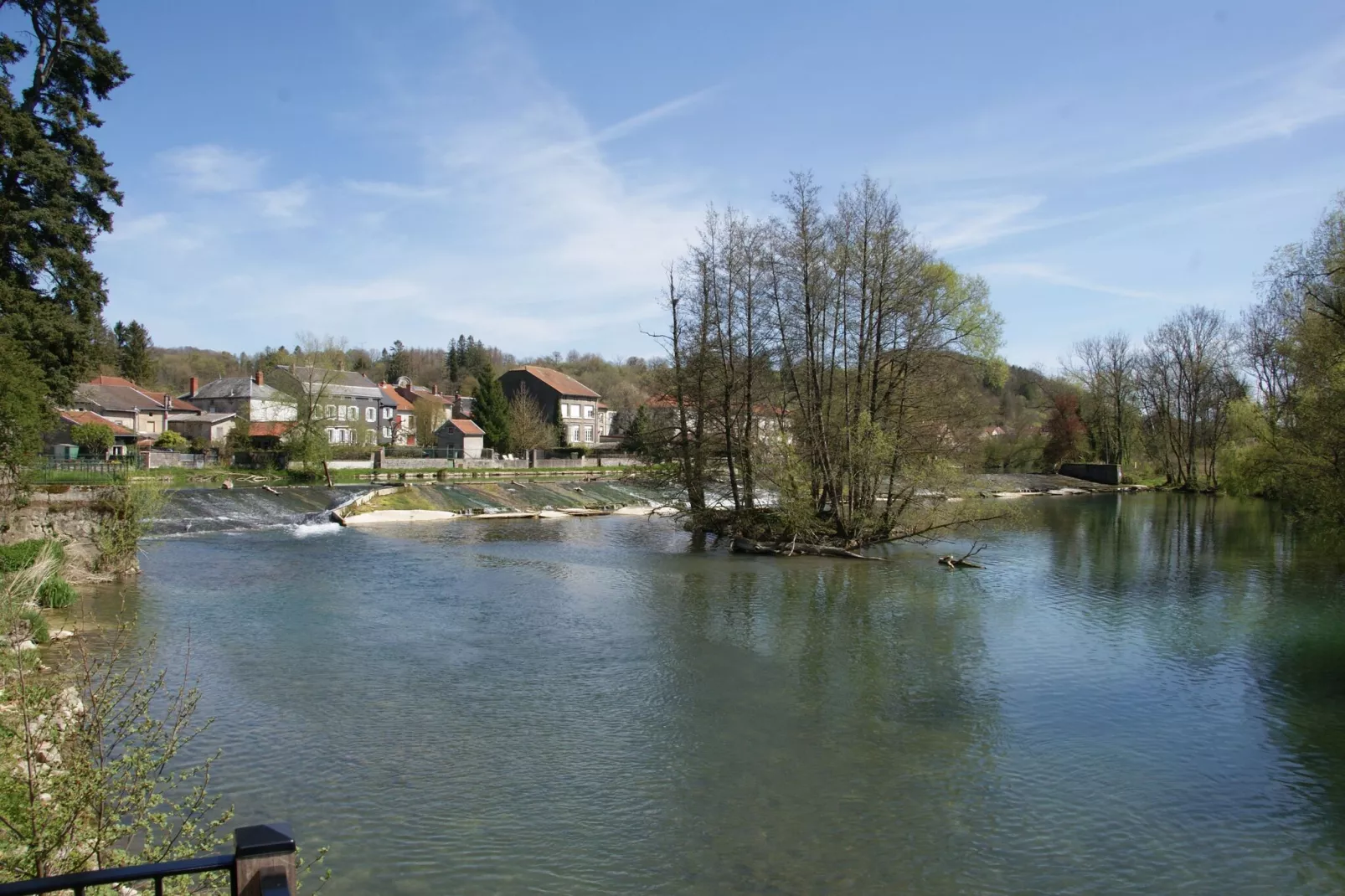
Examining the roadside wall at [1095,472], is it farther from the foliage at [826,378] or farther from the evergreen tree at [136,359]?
the evergreen tree at [136,359]

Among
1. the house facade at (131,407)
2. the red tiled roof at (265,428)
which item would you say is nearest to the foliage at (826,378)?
the red tiled roof at (265,428)

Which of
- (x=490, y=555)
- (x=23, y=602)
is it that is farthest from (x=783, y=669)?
(x=490, y=555)

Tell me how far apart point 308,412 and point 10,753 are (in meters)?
41.8

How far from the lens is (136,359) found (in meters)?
74.2

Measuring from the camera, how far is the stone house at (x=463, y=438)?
6712 centimetres

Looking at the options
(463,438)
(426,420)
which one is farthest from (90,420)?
(426,420)

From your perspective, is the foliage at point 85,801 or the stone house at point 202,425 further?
the stone house at point 202,425

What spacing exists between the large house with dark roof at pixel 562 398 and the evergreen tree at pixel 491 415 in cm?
895

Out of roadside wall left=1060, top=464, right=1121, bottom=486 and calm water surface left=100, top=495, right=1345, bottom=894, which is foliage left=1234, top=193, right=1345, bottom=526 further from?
roadside wall left=1060, top=464, right=1121, bottom=486

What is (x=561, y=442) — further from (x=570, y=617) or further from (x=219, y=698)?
(x=219, y=698)

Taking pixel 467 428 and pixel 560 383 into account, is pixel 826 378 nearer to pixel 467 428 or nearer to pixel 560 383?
pixel 467 428

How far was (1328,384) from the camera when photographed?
756 inches

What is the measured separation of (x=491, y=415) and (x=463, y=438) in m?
3.24

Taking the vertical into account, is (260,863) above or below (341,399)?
below
